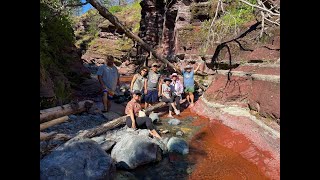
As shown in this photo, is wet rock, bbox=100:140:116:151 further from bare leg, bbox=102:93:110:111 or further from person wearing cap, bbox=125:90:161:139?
bare leg, bbox=102:93:110:111

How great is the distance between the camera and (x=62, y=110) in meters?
6.09

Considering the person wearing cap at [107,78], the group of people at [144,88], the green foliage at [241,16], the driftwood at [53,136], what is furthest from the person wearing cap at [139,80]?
the green foliage at [241,16]

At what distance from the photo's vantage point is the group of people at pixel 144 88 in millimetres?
6277

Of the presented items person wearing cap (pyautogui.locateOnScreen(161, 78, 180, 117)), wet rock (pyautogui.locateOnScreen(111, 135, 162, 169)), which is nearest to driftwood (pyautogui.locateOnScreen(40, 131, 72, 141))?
wet rock (pyautogui.locateOnScreen(111, 135, 162, 169))

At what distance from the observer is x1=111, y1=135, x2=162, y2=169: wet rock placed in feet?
14.9

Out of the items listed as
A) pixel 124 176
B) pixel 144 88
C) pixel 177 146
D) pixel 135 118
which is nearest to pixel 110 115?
pixel 144 88

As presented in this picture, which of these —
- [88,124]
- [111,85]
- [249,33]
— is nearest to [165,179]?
[88,124]

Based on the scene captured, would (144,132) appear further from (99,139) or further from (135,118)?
(99,139)

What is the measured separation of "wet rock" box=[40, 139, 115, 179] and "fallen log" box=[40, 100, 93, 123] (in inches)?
52.4

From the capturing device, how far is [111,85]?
24.9ft
